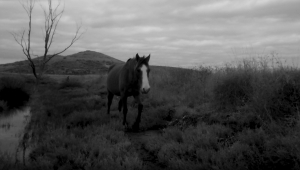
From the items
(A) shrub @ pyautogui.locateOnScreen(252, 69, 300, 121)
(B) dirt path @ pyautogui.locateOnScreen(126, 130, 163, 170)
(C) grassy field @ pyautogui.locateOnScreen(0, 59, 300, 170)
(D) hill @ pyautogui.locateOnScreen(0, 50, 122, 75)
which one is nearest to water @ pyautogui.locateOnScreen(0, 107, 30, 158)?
(C) grassy field @ pyautogui.locateOnScreen(0, 59, 300, 170)

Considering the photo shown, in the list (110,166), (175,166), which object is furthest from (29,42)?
(175,166)

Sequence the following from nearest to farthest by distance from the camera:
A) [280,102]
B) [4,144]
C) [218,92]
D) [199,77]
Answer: [280,102] < [4,144] < [218,92] < [199,77]

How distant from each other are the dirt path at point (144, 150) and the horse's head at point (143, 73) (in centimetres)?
122

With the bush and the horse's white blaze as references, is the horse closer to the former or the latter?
the horse's white blaze

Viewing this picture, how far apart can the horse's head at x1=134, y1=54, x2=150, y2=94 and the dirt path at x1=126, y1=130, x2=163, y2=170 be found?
1.22 meters

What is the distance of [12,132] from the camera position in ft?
23.3

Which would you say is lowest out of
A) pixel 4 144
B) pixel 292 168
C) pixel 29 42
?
pixel 4 144

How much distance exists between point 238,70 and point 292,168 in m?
5.11

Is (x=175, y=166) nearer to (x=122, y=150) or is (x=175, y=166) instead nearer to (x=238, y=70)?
(x=122, y=150)

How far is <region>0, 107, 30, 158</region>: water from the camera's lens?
536 cm

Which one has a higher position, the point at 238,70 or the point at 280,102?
the point at 238,70

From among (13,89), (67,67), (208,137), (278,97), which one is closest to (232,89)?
(278,97)

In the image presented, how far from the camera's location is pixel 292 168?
309 cm

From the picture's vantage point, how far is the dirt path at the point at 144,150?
4154mm
